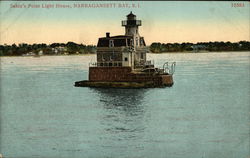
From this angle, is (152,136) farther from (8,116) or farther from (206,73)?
(206,73)

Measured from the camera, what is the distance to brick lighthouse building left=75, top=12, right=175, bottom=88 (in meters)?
19.2

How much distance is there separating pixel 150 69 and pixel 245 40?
7.32m

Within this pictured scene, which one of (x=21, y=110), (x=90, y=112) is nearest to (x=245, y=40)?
(x=90, y=112)

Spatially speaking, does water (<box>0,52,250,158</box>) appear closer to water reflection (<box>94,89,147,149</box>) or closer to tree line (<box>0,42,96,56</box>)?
water reflection (<box>94,89,147,149</box>)

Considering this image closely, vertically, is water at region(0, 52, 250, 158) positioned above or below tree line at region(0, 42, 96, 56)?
below

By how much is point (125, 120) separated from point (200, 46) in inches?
155

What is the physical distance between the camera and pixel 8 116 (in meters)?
13.4

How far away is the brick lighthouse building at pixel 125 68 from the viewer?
1920cm

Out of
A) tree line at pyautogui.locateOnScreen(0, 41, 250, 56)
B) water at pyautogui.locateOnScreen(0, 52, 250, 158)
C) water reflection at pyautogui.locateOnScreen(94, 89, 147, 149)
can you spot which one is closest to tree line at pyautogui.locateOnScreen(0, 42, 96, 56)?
tree line at pyautogui.locateOnScreen(0, 41, 250, 56)

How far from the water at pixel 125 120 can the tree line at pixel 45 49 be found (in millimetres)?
714

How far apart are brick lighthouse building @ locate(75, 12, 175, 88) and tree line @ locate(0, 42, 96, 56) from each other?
282 centimetres

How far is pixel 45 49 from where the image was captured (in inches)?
596

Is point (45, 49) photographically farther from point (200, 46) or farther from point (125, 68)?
point (125, 68)

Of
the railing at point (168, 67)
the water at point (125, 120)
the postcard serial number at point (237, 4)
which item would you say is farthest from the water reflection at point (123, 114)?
the postcard serial number at point (237, 4)
